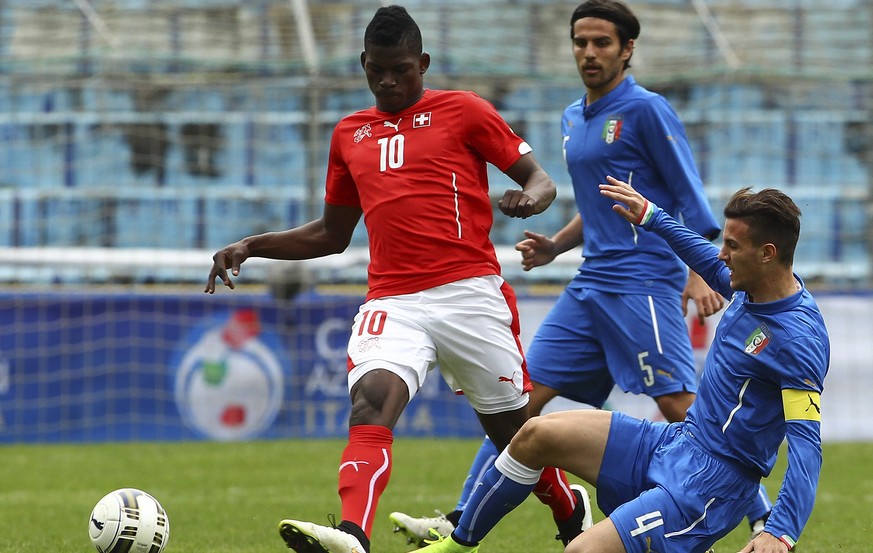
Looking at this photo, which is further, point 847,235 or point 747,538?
point 847,235

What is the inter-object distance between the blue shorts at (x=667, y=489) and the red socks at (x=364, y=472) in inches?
31.1

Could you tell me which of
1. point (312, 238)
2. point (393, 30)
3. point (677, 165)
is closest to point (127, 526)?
point (312, 238)

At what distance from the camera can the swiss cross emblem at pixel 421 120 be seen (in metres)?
5.36

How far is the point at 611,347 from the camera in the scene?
6238 mm

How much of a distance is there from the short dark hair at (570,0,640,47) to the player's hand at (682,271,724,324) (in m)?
1.23

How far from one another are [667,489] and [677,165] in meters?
2.01

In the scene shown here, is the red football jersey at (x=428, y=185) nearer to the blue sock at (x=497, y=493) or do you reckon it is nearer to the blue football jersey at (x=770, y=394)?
the blue sock at (x=497, y=493)

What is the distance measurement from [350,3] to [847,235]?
6.29m

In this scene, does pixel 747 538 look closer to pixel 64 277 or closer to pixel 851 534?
pixel 851 534

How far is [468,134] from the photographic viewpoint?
536cm

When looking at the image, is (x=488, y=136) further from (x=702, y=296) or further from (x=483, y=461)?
(x=483, y=461)

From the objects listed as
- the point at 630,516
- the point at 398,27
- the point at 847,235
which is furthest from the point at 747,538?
the point at 847,235

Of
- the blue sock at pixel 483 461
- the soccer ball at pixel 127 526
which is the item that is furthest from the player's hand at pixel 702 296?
the soccer ball at pixel 127 526

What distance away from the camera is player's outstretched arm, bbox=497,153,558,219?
495cm
